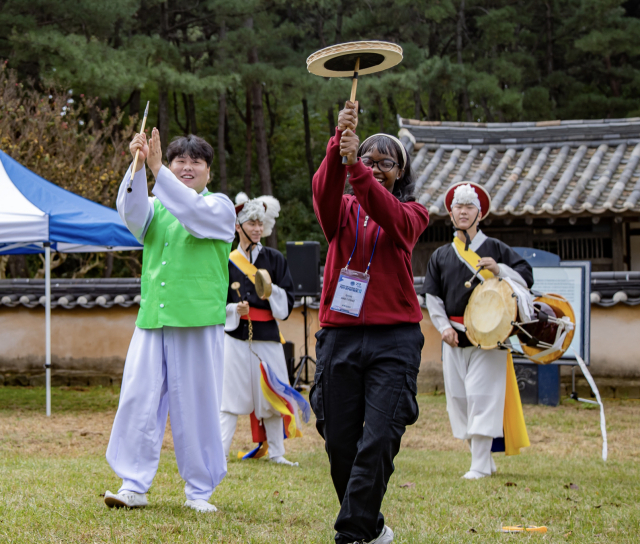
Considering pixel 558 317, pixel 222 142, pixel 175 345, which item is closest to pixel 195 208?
pixel 175 345

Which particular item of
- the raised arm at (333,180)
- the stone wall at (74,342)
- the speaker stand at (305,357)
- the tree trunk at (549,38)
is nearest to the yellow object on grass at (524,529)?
the raised arm at (333,180)

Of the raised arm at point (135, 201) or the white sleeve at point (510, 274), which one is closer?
the raised arm at point (135, 201)

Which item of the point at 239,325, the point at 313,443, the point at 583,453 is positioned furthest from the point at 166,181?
the point at 583,453

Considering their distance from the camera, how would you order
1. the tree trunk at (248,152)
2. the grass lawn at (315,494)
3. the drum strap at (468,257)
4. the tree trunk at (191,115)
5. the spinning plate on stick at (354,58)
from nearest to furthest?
the spinning plate on stick at (354,58), the grass lawn at (315,494), the drum strap at (468,257), the tree trunk at (248,152), the tree trunk at (191,115)

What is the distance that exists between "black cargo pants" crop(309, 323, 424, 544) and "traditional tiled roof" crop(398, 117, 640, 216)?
7.77m

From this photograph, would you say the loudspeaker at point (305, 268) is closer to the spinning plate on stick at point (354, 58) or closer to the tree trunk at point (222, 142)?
the spinning plate on stick at point (354, 58)

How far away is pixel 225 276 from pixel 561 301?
3241 millimetres

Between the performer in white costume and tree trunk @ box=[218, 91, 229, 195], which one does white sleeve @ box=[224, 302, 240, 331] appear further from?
tree trunk @ box=[218, 91, 229, 195]

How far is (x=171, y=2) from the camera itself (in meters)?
21.1

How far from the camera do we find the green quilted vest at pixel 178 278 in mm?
3932

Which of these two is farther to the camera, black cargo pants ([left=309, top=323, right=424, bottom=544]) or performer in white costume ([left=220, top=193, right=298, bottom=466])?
performer in white costume ([left=220, top=193, right=298, bottom=466])

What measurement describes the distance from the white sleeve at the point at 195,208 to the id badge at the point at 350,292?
40.1 inches

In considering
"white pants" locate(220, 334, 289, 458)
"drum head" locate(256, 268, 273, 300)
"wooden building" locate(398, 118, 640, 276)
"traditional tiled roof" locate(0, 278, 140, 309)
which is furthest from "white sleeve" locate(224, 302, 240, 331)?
"traditional tiled roof" locate(0, 278, 140, 309)

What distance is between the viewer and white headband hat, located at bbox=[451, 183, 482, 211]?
5.88 meters
